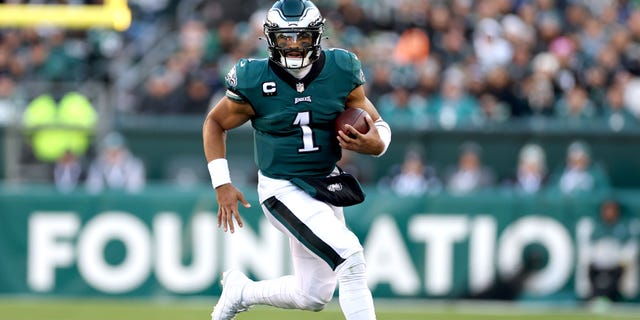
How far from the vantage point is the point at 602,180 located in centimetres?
1224

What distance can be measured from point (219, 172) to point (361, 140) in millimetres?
804

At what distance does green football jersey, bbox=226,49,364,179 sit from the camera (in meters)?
6.33

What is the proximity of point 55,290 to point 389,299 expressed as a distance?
310 cm

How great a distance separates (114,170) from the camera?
1307 cm

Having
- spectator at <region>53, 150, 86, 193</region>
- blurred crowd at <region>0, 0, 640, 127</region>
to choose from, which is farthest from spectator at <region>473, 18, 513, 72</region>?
spectator at <region>53, 150, 86, 193</region>

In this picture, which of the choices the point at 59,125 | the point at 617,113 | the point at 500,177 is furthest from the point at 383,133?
the point at 59,125

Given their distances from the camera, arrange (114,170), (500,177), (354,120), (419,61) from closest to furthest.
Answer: (354,120)
(114,170)
(500,177)
(419,61)

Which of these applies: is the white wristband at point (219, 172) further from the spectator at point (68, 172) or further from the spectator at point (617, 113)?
the spectator at point (617, 113)

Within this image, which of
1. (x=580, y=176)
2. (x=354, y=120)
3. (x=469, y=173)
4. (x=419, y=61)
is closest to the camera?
(x=354, y=120)

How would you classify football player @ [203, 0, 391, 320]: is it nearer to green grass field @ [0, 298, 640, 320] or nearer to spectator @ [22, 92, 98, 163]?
green grass field @ [0, 298, 640, 320]

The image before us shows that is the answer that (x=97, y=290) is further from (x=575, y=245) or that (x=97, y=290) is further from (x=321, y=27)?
(x=321, y=27)

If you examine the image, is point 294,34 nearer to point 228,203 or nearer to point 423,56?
point 228,203

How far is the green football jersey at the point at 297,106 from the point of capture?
6.33m

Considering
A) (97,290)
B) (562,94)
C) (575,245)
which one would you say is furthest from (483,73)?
(97,290)
